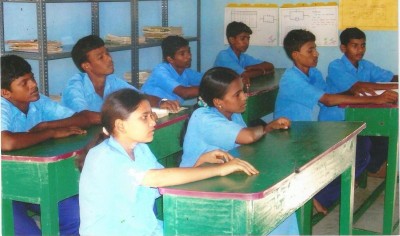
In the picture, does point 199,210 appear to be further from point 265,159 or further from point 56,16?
point 56,16

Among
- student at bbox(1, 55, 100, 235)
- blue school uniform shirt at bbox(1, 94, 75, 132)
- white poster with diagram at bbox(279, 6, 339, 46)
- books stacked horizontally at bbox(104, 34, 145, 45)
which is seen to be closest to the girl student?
student at bbox(1, 55, 100, 235)

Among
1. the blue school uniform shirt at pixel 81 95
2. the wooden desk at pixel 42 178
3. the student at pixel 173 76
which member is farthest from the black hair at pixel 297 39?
the wooden desk at pixel 42 178

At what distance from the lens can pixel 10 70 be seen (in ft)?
9.43

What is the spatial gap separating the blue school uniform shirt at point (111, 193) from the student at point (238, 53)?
3.27 metres

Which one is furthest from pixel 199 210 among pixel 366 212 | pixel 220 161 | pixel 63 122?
pixel 366 212

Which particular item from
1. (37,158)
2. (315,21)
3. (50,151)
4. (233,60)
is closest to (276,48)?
(315,21)

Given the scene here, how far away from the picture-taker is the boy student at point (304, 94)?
3.67 m

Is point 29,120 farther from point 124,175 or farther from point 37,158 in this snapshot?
point 124,175

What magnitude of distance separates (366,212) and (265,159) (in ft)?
6.38

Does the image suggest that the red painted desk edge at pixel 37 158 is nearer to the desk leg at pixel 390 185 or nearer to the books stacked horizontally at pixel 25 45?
the books stacked horizontally at pixel 25 45

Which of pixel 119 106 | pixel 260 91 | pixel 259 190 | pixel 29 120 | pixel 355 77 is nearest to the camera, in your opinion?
pixel 259 190

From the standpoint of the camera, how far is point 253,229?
1.79m

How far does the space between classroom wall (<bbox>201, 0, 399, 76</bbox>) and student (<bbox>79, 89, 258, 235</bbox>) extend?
3370mm

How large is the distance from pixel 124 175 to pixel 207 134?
26.8 inches
